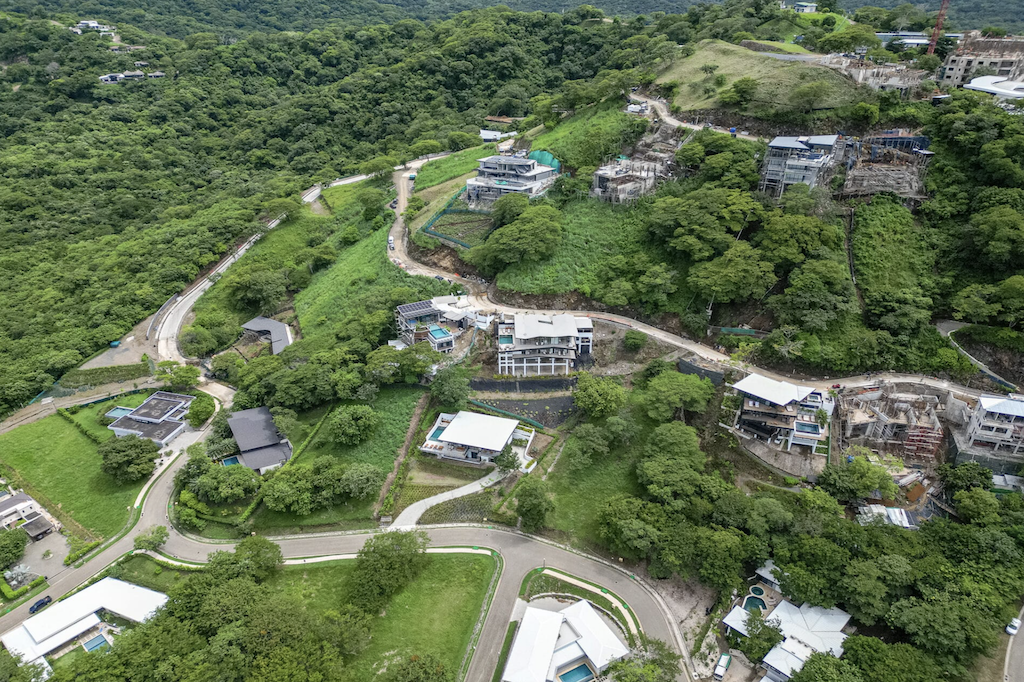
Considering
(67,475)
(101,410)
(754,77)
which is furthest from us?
(754,77)

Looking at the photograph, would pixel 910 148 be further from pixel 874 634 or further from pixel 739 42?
pixel 874 634

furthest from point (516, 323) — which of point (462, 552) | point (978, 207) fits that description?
point (978, 207)

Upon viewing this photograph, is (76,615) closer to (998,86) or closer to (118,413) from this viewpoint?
(118,413)

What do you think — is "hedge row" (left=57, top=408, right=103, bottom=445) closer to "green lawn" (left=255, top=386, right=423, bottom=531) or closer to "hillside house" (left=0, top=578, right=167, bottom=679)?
"hillside house" (left=0, top=578, right=167, bottom=679)

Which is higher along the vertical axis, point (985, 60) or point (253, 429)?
point (985, 60)

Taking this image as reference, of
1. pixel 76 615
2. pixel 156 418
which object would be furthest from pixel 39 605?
pixel 156 418

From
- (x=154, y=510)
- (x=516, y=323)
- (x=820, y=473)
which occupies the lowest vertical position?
(x=154, y=510)
